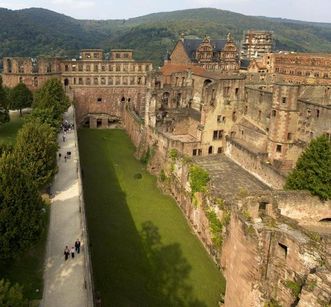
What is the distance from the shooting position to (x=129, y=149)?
55.3 metres

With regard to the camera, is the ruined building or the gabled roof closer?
the gabled roof

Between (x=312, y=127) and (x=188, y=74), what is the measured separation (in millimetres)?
21865

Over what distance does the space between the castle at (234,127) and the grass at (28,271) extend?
9881 millimetres

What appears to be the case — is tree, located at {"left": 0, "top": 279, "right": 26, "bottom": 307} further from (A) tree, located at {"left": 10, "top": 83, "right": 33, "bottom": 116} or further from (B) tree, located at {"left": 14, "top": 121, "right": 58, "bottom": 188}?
(A) tree, located at {"left": 10, "top": 83, "right": 33, "bottom": 116}

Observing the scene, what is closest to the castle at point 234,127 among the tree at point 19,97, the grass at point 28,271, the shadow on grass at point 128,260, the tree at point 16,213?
the shadow on grass at point 128,260

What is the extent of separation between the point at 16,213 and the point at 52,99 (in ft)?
101

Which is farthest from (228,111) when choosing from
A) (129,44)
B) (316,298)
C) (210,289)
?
(129,44)

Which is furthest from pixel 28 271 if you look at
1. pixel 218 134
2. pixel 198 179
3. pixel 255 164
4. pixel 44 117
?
pixel 218 134

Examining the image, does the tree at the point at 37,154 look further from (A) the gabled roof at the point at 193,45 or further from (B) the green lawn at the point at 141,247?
(A) the gabled roof at the point at 193,45

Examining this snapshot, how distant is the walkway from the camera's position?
21750 mm

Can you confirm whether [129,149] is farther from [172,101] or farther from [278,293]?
[278,293]

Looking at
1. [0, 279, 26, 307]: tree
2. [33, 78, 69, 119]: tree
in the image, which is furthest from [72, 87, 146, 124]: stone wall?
[0, 279, 26, 307]: tree

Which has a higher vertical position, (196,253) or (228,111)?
(228,111)

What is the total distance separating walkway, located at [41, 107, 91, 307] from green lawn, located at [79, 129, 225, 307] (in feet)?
6.21
